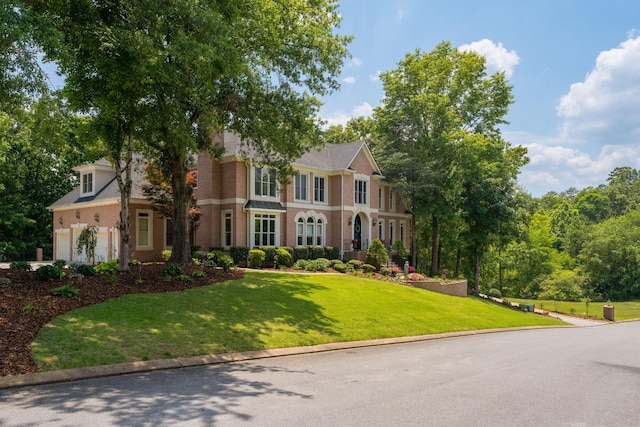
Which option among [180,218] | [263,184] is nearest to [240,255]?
[263,184]

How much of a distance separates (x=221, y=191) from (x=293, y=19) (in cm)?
1329

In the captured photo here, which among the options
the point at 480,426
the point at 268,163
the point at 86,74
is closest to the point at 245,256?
the point at 268,163

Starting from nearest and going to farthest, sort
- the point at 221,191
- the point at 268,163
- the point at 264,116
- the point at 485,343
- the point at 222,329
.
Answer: the point at 222,329 < the point at 485,343 < the point at 264,116 < the point at 268,163 < the point at 221,191

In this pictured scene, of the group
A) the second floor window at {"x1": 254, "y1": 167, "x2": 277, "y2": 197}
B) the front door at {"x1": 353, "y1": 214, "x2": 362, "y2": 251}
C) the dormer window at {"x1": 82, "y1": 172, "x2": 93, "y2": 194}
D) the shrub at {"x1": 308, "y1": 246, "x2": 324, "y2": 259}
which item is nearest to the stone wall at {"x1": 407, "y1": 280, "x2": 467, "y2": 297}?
the shrub at {"x1": 308, "y1": 246, "x2": 324, "y2": 259}

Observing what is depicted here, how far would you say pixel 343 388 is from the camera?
7266mm

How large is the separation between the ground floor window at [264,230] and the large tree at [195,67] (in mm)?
6960

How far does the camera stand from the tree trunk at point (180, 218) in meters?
19.6

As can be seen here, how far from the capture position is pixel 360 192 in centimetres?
3444

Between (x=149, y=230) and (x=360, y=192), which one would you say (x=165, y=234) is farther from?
(x=360, y=192)

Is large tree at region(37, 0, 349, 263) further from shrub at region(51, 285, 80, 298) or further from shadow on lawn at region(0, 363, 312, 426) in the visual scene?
shadow on lawn at region(0, 363, 312, 426)

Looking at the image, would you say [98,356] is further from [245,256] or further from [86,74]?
[245,256]

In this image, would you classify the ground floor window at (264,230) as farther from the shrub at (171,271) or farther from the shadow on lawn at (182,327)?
the shadow on lawn at (182,327)

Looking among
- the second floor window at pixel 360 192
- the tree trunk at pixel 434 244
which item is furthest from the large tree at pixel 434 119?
the second floor window at pixel 360 192

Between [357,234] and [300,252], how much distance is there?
22.7 ft
